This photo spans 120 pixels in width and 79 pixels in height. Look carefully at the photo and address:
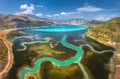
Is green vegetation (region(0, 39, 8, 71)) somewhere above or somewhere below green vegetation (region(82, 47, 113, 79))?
above

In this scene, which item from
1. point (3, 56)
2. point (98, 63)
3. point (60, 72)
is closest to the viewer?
point (60, 72)

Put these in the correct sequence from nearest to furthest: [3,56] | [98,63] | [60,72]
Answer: [60,72]
[98,63]
[3,56]

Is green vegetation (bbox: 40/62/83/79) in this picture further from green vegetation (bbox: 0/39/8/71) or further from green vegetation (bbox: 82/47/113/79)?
green vegetation (bbox: 0/39/8/71)

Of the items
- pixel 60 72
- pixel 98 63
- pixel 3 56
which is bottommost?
pixel 98 63

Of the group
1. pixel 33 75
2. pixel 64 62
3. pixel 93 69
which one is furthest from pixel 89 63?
pixel 33 75

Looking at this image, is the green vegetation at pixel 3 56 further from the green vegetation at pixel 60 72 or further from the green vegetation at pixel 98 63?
the green vegetation at pixel 98 63

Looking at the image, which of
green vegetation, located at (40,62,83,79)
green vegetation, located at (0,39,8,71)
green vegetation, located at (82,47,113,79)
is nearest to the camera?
green vegetation, located at (40,62,83,79)

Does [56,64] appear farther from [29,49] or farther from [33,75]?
[29,49]

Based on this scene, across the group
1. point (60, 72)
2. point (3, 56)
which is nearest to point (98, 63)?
point (60, 72)

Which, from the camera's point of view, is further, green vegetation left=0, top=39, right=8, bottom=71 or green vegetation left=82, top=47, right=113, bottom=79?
green vegetation left=0, top=39, right=8, bottom=71

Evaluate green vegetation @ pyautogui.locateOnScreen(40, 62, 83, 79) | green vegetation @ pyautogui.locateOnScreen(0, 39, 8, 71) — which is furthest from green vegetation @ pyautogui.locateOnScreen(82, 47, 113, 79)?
green vegetation @ pyautogui.locateOnScreen(0, 39, 8, 71)

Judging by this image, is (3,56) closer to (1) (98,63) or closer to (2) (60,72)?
(2) (60,72)
